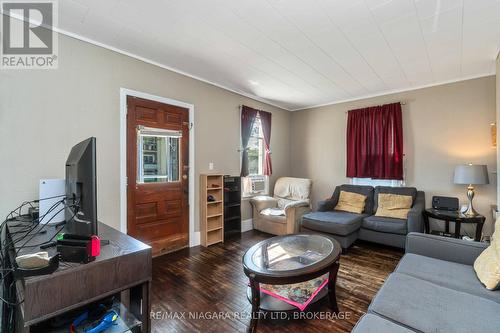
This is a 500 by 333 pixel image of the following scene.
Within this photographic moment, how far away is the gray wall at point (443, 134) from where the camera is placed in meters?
3.39

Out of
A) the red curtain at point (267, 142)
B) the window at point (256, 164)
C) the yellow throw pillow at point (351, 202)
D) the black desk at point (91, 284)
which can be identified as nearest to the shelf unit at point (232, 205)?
the window at point (256, 164)

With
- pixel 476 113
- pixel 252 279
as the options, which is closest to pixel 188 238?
pixel 252 279

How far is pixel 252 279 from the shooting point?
1.73 metres

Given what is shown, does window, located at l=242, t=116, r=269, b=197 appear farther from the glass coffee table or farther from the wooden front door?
the glass coffee table

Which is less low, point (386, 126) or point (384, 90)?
point (384, 90)

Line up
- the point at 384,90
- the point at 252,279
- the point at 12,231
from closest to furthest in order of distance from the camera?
1. the point at 12,231
2. the point at 252,279
3. the point at 384,90

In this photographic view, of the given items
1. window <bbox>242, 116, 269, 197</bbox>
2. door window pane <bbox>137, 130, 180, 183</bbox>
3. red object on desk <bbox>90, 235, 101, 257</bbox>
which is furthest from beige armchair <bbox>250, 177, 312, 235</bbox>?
red object on desk <bbox>90, 235, 101, 257</bbox>

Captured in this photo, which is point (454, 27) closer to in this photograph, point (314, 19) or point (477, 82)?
point (314, 19)

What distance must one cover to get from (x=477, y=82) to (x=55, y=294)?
519 cm

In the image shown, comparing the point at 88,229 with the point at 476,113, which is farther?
the point at 476,113

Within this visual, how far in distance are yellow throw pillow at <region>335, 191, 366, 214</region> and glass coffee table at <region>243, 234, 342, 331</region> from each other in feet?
5.63

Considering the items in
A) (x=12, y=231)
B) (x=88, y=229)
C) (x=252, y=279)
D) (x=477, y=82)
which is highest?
(x=477, y=82)

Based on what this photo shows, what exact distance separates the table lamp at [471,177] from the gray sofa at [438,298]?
1782mm

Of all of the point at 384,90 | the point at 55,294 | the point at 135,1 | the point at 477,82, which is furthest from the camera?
the point at 384,90
